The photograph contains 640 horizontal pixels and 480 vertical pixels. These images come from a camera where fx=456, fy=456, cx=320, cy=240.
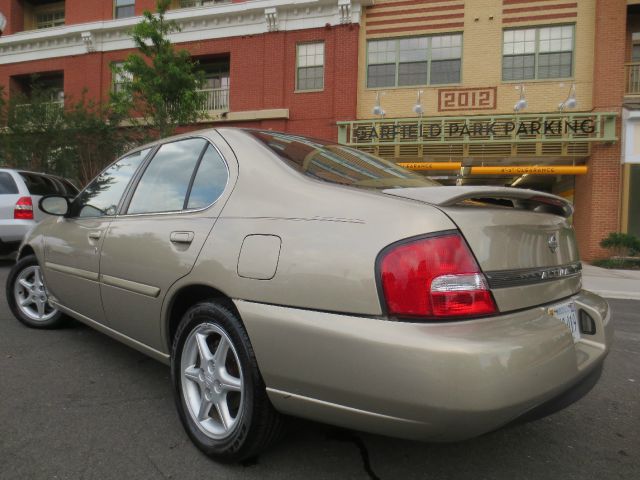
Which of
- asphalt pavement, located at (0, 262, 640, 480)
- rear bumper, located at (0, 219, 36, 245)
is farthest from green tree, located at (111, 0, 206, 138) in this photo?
asphalt pavement, located at (0, 262, 640, 480)

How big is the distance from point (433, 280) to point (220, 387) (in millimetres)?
1133

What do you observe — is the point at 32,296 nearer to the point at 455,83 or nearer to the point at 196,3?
the point at 455,83

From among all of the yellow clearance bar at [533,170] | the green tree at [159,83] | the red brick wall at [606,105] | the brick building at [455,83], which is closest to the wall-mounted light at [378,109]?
the brick building at [455,83]

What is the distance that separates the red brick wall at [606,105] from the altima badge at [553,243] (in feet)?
41.4

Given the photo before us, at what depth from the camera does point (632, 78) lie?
43.5ft

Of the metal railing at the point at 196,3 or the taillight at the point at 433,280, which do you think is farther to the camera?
the metal railing at the point at 196,3

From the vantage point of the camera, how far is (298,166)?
2189 mm

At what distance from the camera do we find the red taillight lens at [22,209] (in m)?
7.62

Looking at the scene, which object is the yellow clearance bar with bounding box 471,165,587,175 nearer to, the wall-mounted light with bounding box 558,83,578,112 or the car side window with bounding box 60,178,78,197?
the wall-mounted light with bounding box 558,83,578,112

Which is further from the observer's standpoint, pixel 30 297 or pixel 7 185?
pixel 7 185

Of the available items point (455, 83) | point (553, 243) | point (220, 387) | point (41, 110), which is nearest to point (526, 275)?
point (553, 243)

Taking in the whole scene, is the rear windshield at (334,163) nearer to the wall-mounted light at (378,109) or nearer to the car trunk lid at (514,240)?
the car trunk lid at (514,240)

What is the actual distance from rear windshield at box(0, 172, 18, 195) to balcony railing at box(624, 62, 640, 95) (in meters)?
15.4

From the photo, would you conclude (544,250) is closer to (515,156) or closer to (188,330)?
(188,330)
